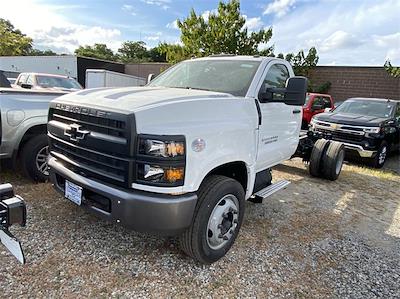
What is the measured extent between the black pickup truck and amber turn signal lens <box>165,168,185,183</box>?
7.00 meters

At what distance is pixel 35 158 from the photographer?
4.77m

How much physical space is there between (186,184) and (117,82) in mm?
22287

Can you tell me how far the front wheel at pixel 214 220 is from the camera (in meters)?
2.88

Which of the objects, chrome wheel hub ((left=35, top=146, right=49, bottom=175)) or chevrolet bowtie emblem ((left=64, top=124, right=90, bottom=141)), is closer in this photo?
chevrolet bowtie emblem ((left=64, top=124, right=90, bottom=141))

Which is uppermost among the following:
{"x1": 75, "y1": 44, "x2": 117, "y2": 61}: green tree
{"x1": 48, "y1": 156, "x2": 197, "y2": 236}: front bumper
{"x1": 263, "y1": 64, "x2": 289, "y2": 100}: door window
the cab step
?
{"x1": 75, "y1": 44, "x2": 117, "y2": 61}: green tree

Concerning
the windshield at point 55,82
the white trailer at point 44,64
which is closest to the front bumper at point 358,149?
the windshield at point 55,82

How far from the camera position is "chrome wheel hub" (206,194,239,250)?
3.09m

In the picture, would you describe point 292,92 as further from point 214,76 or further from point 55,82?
point 55,82

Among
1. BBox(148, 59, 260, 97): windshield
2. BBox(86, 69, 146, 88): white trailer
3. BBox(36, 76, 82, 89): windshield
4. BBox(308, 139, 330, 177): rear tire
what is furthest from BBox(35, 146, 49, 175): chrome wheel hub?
BBox(86, 69, 146, 88): white trailer

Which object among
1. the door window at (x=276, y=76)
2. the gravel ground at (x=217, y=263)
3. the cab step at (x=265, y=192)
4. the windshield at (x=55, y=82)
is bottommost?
the gravel ground at (x=217, y=263)

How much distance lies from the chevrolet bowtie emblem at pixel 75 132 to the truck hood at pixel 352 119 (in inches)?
294

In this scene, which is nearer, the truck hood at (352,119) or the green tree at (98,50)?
the truck hood at (352,119)

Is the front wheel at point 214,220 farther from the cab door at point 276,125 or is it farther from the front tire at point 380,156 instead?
the front tire at point 380,156

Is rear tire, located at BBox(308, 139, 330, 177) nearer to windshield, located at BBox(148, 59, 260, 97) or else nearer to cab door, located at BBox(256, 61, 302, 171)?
cab door, located at BBox(256, 61, 302, 171)
